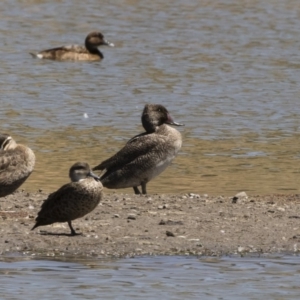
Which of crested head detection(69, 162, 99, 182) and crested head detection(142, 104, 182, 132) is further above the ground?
crested head detection(142, 104, 182, 132)

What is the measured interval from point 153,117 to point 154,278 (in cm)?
477

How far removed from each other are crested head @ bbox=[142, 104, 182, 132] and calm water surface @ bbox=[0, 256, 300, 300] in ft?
13.2

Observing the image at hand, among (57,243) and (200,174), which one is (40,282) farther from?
(200,174)

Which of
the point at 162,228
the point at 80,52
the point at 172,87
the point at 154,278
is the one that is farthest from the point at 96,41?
the point at 154,278

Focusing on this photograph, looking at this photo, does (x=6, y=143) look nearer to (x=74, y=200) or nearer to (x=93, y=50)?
(x=74, y=200)

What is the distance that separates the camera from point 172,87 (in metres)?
23.4

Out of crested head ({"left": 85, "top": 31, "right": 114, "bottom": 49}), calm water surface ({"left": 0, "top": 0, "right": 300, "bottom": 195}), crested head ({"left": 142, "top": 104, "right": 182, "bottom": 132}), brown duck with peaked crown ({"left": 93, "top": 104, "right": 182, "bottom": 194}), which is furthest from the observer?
crested head ({"left": 85, "top": 31, "right": 114, "bottom": 49})

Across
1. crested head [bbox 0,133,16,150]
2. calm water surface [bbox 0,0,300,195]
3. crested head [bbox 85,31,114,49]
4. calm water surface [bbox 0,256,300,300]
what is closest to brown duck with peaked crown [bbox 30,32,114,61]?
crested head [bbox 85,31,114,49]

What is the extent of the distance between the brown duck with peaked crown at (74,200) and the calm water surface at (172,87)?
3193 mm

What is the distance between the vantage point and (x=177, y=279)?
9.50 m

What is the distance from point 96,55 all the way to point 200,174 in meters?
15.4

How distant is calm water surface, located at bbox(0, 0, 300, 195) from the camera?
15616mm

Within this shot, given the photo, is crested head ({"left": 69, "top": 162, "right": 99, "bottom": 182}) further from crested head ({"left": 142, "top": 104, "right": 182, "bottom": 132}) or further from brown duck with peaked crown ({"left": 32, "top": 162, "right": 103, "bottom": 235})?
crested head ({"left": 142, "top": 104, "right": 182, "bottom": 132})

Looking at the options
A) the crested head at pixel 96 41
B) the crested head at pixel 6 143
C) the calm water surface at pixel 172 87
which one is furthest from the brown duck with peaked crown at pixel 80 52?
the crested head at pixel 6 143
